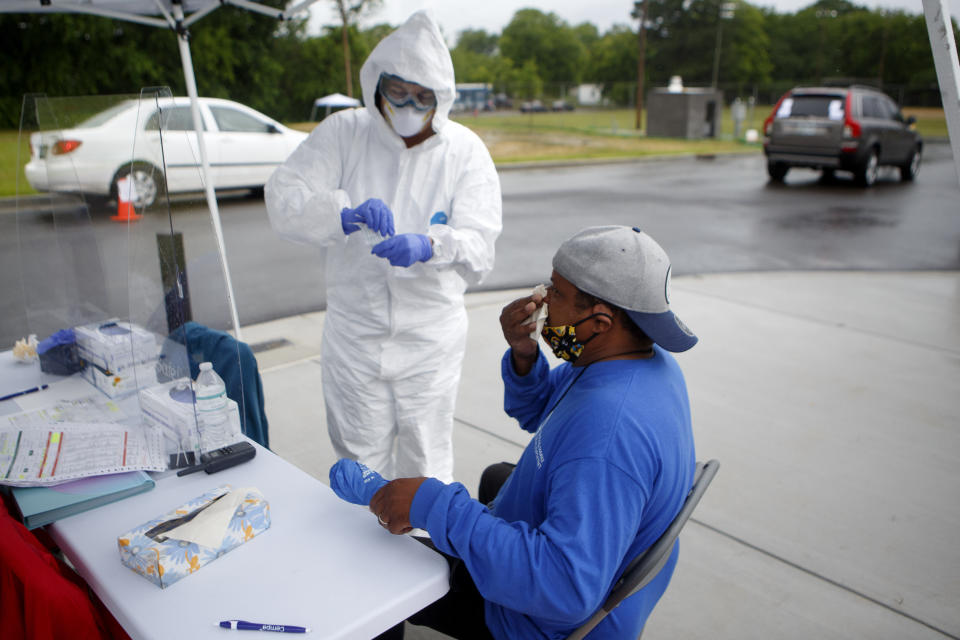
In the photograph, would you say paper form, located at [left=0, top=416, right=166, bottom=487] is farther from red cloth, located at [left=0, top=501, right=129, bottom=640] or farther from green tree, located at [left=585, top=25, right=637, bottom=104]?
green tree, located at [left=585, top=25, right=637, bottom=104]

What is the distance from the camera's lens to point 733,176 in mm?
14805

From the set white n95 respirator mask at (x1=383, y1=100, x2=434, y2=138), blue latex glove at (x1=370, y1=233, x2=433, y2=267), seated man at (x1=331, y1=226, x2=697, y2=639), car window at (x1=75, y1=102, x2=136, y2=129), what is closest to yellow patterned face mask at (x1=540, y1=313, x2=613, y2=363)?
seated man at (x1=331, y1=226, x2=697, y2=639)

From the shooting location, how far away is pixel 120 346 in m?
2.02

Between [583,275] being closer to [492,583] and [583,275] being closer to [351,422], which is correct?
[492,583]

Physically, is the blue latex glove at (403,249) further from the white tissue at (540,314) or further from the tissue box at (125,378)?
the tissue box at (125,378)

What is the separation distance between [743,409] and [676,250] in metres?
4.26

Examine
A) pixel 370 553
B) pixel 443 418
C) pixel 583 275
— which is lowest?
pixel 443 418

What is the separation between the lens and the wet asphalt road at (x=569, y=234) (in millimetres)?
2180

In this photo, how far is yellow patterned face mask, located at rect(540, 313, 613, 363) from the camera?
155 cm

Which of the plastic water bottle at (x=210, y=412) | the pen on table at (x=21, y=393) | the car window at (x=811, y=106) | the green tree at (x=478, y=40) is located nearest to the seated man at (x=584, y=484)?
the plastic water bottle at (x=210, y=412)

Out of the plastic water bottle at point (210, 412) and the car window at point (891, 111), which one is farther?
the car window at point (891, 111)

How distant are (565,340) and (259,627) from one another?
841mm

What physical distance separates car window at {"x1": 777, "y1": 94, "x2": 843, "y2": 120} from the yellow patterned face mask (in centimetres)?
1349

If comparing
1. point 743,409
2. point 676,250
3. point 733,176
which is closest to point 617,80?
point 733,176
